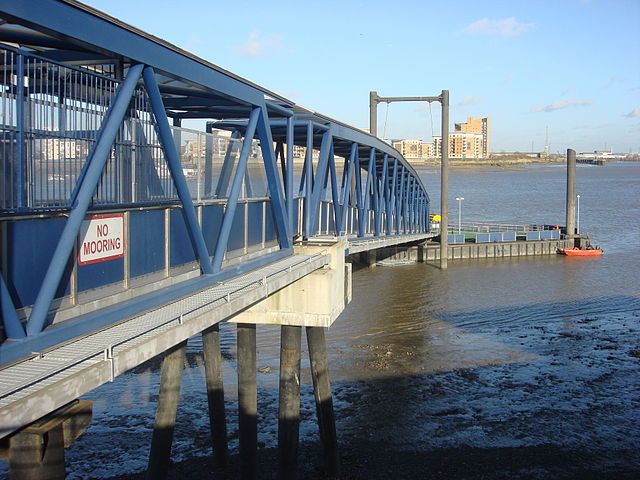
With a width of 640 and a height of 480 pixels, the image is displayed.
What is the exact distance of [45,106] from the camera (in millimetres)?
5961

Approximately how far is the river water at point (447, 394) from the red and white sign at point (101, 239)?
23.0 feet

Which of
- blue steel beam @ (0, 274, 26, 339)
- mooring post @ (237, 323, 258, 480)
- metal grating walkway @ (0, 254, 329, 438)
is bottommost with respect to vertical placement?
mooring post @ (237, 323, 258, 480)

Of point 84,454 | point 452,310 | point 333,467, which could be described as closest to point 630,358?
point 452,310

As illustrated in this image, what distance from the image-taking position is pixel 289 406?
1159cm

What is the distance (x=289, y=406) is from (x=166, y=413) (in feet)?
6.30

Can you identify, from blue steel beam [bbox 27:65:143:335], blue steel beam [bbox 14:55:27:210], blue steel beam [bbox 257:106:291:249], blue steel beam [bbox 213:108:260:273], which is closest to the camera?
blue steel beam [bbox 14:55:27:210]

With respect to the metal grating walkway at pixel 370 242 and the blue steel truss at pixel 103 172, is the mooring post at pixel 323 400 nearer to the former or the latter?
the blue steel truss at pixel 103 172

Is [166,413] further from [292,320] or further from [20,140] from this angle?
[20,140]

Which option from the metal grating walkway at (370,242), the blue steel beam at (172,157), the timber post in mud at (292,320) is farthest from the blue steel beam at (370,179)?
the blue steel beam at (172,157)

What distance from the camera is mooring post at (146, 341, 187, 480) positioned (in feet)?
35.2

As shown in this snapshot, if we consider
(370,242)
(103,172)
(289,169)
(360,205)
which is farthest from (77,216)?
(370,242)

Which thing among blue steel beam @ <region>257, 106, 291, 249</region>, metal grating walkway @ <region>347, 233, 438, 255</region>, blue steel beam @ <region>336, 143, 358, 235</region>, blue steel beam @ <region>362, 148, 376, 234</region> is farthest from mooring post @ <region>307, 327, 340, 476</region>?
blue steel beam @ <region>362, 148, 376, 234</region>

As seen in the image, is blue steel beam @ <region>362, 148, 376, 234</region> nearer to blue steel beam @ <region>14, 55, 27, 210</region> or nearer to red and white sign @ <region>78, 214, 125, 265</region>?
red and white sign @ <region>78, 214, 125, 265</region>

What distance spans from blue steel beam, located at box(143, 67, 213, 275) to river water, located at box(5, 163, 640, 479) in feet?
20.0
